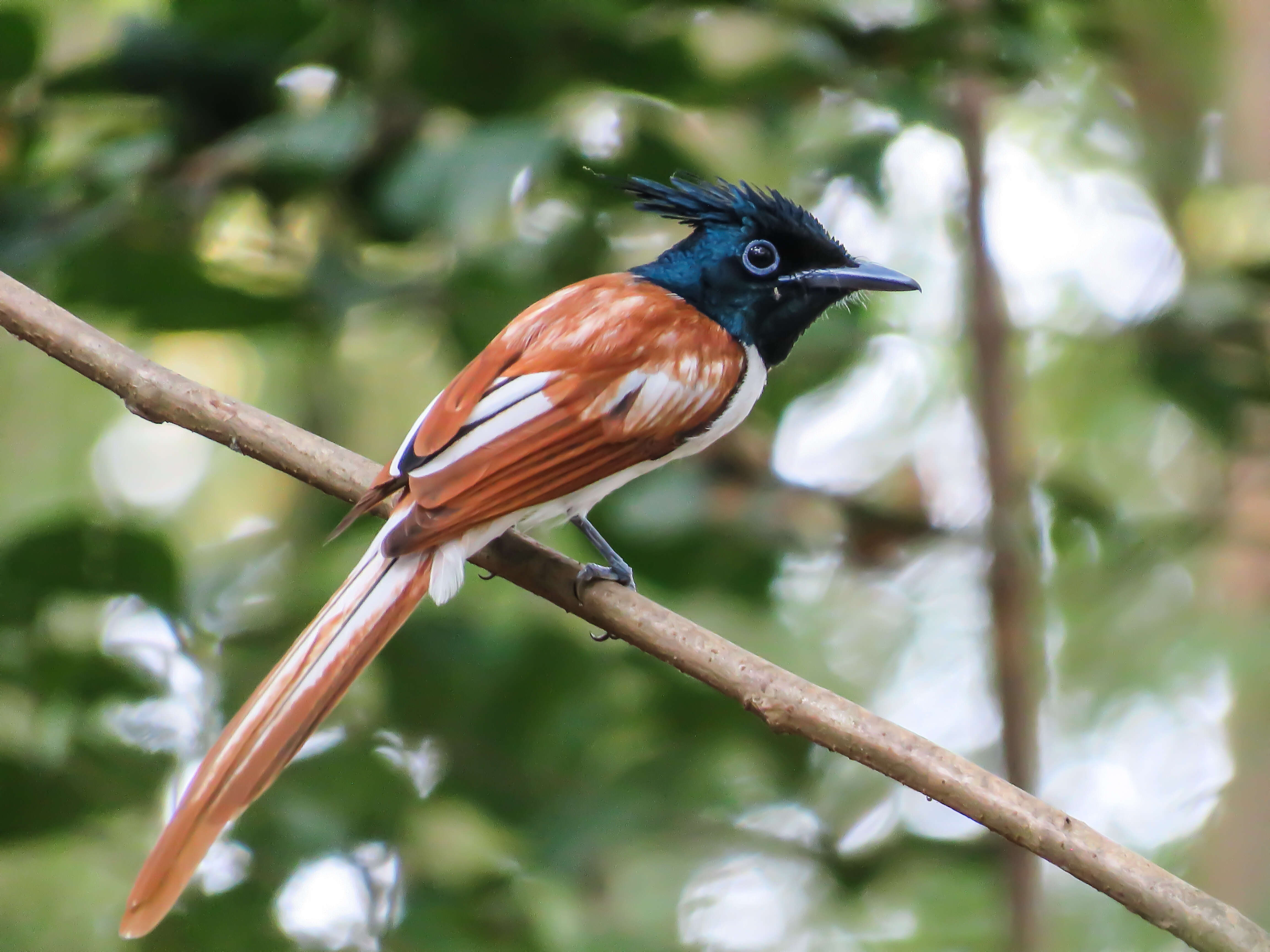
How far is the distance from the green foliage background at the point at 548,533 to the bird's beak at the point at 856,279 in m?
0.23

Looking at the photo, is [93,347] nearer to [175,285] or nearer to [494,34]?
[175,285]

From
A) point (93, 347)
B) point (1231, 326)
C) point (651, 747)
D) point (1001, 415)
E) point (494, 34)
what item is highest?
point (494, 34)

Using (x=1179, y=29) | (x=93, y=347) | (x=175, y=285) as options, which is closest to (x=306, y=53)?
(x=175, y=285)

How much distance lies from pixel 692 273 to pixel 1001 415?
901 millimetres

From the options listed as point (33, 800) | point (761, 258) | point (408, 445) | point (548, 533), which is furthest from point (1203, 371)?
point (33, 800)

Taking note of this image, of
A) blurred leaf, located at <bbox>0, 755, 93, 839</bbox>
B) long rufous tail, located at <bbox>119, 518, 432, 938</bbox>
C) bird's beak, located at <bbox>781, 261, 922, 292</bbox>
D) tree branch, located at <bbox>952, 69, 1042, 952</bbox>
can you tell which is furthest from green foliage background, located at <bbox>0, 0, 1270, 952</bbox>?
long rufous tail, located at <bbox>119, 518, 432, 938</bbox>

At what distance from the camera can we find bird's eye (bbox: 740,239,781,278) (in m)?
2.95

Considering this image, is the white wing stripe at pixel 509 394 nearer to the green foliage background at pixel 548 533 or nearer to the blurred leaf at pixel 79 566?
the green foliage background at pixel 548 533

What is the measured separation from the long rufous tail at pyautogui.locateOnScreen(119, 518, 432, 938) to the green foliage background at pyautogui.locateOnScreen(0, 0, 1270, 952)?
1.84 ft

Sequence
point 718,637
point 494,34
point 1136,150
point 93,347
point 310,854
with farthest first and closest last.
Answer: point 1136,150
point 494,34
point 310,854
point 93,347
point 718,637

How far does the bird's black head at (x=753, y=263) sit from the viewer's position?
2932 millimetres

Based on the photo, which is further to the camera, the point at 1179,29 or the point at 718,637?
the point at 1179,29

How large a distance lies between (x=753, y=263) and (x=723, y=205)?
0.16 metres

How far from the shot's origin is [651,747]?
9.72ft
